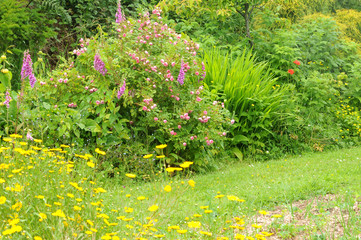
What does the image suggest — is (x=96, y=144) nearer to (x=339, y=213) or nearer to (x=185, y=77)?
(x=185, y=77)

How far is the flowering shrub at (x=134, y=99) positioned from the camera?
16.0 ft

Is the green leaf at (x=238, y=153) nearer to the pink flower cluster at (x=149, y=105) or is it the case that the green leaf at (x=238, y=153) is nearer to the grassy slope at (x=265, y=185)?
the grassy slope at (x=265, y=185)

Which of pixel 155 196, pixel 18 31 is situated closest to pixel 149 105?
pixel 155 196

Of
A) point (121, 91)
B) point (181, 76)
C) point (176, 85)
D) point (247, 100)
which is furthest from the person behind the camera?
point (247, 100)

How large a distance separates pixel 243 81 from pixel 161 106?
5.56ft

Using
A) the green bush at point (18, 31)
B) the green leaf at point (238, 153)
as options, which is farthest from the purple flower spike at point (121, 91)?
the green leaf at point (238, 153)

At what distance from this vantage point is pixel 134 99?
515 centimetres

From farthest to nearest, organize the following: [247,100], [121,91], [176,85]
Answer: [247,100], [176,85], [121,91]

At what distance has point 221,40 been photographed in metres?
8.25

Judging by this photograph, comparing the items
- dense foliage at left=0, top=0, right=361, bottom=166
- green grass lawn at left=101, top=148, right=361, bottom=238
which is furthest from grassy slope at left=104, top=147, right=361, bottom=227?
dense foliage at left=0, top=0, right=361, bottom=166

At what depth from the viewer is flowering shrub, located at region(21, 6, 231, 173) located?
4879 mm

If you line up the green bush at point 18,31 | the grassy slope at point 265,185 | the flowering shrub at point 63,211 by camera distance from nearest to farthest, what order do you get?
the flowering shrub at point 63,211 → the grassy slope at point 265,185 → the green bush at point 18,31

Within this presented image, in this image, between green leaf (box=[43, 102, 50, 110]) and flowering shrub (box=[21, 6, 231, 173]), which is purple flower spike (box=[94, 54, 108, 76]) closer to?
flowering shrub (box=[21, 6, 231, 173])

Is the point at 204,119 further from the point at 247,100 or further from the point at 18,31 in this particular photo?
the point at 18,31
